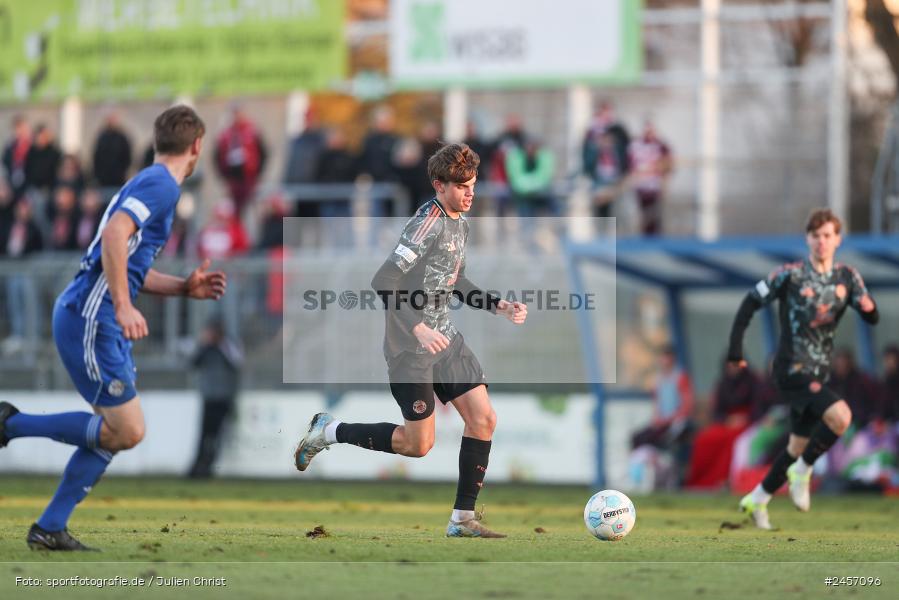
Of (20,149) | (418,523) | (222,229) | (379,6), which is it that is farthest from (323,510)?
(379,6)

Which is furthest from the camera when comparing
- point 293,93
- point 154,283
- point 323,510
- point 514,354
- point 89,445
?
point 293,93

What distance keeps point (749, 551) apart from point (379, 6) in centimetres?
1892

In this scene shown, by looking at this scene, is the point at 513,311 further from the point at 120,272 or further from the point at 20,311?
the point at 20,311

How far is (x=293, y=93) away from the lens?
25.1 metres

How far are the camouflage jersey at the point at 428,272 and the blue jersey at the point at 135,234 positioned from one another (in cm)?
159

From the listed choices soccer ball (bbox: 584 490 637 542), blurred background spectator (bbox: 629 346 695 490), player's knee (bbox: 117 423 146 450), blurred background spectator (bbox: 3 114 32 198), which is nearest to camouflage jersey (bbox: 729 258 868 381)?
soccer ball (bbox: 584 490 637 542)

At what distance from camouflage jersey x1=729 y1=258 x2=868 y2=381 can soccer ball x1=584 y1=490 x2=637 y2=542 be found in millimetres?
2688

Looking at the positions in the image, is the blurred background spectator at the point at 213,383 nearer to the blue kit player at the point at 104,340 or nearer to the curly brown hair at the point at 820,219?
the curly brown hair at the point at 820,219

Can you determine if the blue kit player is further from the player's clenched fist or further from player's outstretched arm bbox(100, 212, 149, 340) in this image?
the player's clenched fist

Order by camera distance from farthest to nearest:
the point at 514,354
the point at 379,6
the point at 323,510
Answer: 1. the point at 379,6
2. the point at 514,354
3. the point at 323,510

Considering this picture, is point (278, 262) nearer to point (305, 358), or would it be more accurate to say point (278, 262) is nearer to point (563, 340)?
point (305, 358)

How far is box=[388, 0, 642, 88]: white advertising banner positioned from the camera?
22.8 meters

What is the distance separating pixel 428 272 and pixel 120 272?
84.5 inches

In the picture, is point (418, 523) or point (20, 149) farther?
point (20, 149)
